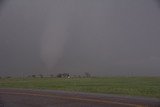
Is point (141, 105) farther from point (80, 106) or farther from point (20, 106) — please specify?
point (20, 106)

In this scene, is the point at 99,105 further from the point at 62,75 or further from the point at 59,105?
the point at 62,75

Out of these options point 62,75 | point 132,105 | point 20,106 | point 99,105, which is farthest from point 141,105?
point 62,75

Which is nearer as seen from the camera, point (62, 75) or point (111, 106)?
point (111, 106)

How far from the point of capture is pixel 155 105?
15.9m

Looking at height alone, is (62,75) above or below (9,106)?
above

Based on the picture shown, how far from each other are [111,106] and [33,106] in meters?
3.42

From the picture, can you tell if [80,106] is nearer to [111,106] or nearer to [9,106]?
[111,106]

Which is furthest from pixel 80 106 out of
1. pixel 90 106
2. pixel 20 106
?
pixel 20 106

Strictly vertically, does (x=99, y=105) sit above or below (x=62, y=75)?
below

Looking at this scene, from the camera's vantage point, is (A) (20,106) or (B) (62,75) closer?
(A) (20,106)

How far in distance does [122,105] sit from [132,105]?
445 mm

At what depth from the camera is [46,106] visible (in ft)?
52.0

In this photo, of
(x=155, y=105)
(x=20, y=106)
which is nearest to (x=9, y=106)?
(x=20, y=106)

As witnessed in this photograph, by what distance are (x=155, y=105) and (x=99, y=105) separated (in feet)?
8.11
